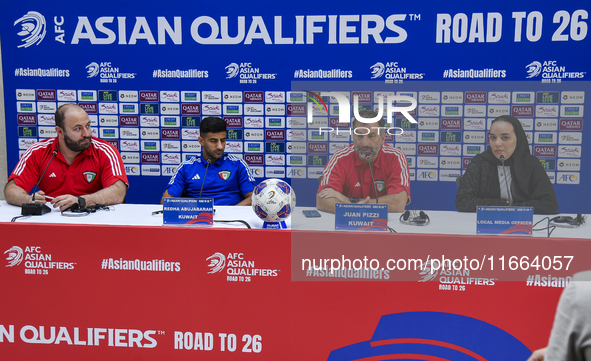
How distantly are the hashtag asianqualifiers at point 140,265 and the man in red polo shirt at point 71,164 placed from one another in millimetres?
875

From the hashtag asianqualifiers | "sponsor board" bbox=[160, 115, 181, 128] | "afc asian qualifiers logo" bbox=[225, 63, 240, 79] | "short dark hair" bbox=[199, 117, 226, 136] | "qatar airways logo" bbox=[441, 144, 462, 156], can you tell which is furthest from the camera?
"sponsor board" bbox=[160, 115, 181, 128]

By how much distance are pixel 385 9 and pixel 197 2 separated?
1.46m

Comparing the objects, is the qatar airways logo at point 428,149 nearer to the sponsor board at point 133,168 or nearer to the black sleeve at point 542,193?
the black sleeve at point 542,193

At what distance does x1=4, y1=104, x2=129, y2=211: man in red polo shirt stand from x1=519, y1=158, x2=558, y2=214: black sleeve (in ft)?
6.73

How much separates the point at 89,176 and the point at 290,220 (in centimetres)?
148

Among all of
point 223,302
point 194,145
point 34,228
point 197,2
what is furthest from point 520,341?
point 197,2

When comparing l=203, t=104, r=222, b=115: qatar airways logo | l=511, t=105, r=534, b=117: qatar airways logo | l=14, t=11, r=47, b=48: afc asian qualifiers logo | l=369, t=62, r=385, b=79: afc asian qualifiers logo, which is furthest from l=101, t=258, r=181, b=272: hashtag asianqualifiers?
l=14, t=11, r=47, b=48: afc asian qualifiers logo

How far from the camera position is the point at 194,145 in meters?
3.29

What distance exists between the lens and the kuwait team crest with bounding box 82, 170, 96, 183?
2381 millimetres

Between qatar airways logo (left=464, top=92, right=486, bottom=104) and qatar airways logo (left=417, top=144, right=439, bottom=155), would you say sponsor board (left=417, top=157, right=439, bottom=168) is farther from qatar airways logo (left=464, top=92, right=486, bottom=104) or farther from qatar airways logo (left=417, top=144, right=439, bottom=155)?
qatar airways logo (left=464, top=92, right=486, bottom=104)

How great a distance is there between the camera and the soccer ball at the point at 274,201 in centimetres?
146

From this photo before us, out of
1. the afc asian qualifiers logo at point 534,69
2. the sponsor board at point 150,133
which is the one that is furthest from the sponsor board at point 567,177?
the sponsor board at point 150,133

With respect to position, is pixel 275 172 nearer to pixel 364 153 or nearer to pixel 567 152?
pixel 364 153

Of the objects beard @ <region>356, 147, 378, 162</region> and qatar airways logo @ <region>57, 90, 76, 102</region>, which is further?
qatar airways logo @ <region>57, 90, 76, 102</region>
